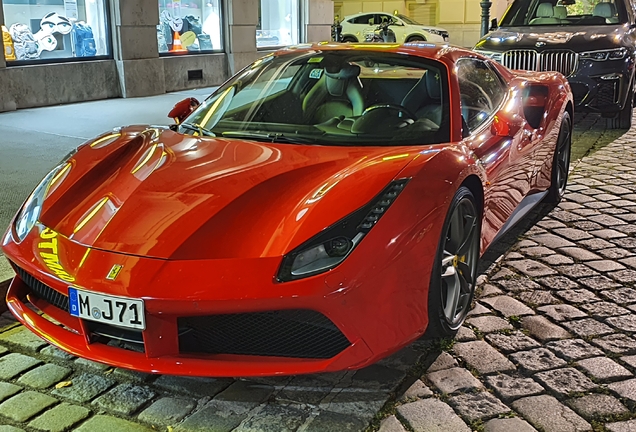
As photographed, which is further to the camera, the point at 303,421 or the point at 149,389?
the point at 149,389

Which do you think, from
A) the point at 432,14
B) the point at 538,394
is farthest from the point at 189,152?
the point at 432,14

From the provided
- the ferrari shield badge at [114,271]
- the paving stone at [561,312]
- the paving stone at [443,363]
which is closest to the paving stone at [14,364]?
the ferrari shield badge at [114,271]

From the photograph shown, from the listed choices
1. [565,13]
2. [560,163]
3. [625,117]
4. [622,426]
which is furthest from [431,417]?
[565,13]

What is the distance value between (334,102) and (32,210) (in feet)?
5.41

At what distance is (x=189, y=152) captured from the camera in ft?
11.0

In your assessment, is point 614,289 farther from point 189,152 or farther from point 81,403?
point 81,403

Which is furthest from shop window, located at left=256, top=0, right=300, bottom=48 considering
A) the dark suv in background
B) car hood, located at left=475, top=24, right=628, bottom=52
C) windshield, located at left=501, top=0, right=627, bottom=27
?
car hood, located at left=475, top=24, right=628, bottom=52

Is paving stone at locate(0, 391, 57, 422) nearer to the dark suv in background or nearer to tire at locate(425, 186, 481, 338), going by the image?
tire at locate(425, 186, 481, 338)

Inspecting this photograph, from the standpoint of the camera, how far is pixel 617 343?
327 centimetres

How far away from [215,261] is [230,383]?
2.13ft

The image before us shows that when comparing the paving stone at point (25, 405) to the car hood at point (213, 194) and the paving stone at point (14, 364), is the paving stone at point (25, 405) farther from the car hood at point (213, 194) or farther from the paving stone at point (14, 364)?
the car hood at point (213, 194)

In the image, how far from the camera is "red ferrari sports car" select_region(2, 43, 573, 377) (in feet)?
8.15

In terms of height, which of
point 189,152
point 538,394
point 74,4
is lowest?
point 538,394

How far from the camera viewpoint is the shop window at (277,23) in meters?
16.5
